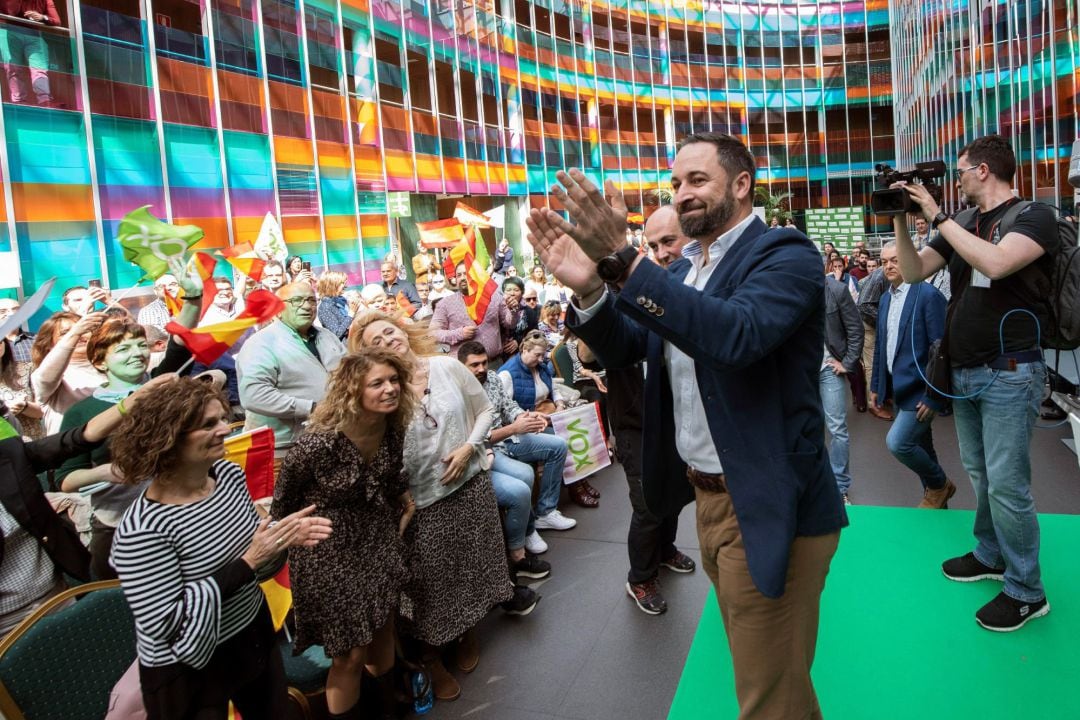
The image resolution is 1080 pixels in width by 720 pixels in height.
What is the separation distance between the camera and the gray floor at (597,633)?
138 inches

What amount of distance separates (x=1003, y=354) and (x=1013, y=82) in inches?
597

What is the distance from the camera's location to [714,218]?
6.96 ft

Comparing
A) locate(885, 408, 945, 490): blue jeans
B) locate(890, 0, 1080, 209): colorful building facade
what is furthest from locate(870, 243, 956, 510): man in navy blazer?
locate(890, 0, 1080, 209): colorful building facade

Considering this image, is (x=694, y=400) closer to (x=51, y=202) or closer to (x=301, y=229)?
(x=51, y=202)

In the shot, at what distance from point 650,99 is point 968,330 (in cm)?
3961

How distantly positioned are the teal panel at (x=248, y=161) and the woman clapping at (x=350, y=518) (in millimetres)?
16231

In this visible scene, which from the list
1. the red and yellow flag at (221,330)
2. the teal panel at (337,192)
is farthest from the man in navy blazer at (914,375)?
the teal panel at (337,192)

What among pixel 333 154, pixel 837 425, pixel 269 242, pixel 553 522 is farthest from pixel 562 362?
pixel 333 154

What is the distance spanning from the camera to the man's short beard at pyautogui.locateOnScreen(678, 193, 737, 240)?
2.12 meters

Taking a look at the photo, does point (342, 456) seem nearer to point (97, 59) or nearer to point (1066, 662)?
point (1066, 662)

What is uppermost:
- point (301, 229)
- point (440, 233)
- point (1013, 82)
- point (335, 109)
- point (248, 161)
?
point (335, 109)

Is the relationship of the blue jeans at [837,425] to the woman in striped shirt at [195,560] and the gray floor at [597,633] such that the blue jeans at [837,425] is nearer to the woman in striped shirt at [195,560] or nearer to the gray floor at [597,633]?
the gray floor at [597,633]

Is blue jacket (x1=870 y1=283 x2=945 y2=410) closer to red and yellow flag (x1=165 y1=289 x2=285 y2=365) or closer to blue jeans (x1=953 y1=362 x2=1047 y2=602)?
blue jeans (x1=953 y1=362 x2=1047 y2=602)

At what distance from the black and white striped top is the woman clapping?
0.49 meters
